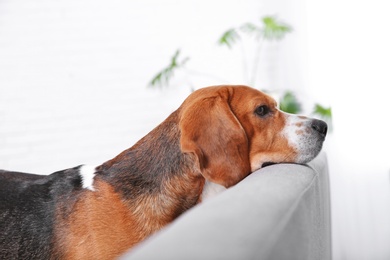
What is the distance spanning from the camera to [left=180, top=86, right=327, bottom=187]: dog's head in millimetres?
1821

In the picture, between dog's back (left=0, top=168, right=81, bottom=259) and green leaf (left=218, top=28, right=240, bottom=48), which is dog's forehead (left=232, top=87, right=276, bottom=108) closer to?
dog's back (left=0, top=168, right=81, bottom=259)

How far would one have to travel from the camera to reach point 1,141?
473 cm

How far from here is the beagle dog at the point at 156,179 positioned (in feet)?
6.12

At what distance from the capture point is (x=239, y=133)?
1892 millimetres

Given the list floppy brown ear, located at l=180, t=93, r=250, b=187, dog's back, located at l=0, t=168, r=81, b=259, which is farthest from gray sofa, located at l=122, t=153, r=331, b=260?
dog's back, located at l=0, t=168, r=81, b=259

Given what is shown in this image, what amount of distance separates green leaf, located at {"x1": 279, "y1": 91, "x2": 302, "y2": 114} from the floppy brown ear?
7.41 ft

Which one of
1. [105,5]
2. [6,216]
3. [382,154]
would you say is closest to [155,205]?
[6,216]

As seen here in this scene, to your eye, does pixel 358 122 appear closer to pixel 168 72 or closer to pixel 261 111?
pixel 168 72

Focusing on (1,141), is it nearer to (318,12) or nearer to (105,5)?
(105,5)

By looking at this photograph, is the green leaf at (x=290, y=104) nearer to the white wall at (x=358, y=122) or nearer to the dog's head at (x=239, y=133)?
the white wall at (x=358, y=122)

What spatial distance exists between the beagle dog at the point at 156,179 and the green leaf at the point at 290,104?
2.04m

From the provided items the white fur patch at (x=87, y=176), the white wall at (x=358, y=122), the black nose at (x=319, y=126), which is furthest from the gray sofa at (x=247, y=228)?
the white wall at (x=358, y=122)

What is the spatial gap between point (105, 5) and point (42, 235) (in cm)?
313

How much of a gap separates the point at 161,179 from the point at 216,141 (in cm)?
26
